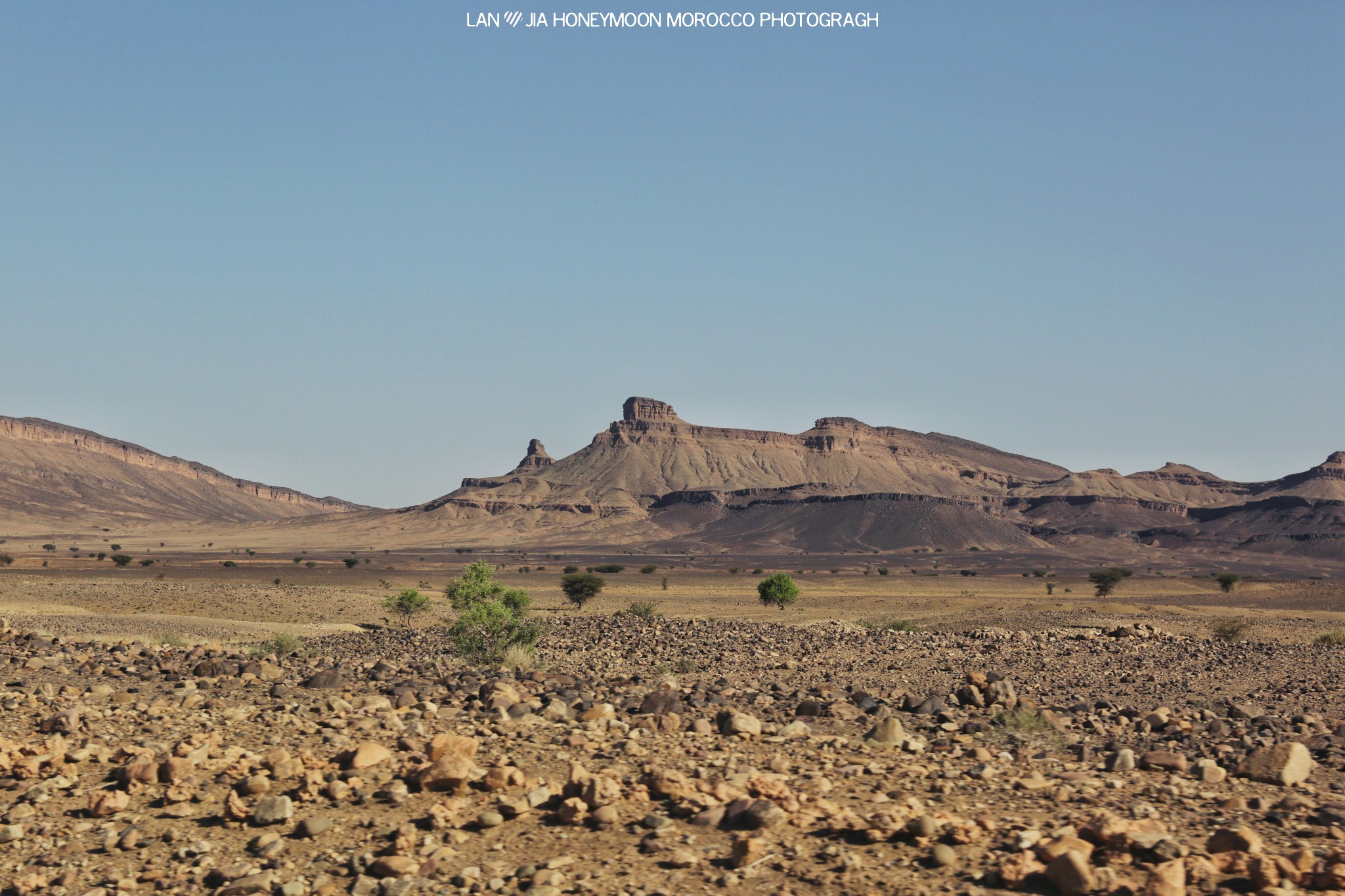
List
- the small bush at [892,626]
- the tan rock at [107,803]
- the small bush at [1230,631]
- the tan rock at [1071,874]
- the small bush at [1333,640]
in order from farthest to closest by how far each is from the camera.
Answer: the small bush at [892,626] < the small bush at [1230,631] < the small bush at [1333,640] < the tan rock at [107,803] < the tan rock at [1071,874]

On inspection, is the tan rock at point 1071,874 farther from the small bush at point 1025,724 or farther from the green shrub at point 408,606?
the green shrub at point 408,606

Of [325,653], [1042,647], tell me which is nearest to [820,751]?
[325,653]

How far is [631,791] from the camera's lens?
883 cm

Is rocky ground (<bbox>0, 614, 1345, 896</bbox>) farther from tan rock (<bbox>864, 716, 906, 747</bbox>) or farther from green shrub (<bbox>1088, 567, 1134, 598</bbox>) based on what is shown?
green shrub (<bbox>1088, 567, 1134, 598</bbox>)

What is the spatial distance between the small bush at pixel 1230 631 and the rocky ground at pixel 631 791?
22.5 meters

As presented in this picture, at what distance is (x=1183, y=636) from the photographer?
37.2 m

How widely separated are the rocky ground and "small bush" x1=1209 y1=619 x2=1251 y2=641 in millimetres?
22520

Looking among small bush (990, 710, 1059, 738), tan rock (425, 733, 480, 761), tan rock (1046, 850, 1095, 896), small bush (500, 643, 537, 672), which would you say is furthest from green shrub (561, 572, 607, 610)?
tan rock (1046, 850, 1095, 896)

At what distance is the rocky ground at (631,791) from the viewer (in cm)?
748

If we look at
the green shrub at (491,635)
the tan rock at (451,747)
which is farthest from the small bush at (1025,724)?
the green shrub at (491,635)

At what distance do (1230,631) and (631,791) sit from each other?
33979mm

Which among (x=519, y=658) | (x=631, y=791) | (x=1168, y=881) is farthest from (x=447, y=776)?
(x=519, y=658)

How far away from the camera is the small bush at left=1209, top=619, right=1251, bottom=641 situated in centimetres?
3638

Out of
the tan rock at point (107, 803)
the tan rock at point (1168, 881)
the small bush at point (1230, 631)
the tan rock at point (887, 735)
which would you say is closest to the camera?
the tan rock at point (1168, 881)
